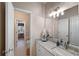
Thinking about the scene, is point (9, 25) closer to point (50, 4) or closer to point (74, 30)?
point (50, 4)

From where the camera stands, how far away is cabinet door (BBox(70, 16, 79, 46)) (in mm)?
1551

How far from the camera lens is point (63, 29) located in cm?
171

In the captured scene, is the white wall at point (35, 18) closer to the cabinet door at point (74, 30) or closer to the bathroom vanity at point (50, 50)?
the bathroom vanity at point (50, 50)

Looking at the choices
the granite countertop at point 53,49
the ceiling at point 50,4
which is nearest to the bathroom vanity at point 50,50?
the granite countertop at point 53,49

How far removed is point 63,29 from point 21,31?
2.11ft

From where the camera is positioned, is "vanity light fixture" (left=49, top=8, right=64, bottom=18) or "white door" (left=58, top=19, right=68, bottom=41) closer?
"white door" (left=58, top=19, right=68, bottom=41)

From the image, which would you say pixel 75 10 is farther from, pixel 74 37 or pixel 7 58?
pixel 7 58

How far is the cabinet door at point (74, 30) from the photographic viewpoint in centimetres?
155

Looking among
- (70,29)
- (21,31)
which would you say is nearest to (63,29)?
(70,29)

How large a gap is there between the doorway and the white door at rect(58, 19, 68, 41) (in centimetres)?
51

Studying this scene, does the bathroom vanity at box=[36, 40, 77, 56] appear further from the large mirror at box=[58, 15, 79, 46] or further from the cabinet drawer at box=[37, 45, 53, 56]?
the large mirror at box=[58, 15, 79, 46]

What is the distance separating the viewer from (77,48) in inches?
60.7

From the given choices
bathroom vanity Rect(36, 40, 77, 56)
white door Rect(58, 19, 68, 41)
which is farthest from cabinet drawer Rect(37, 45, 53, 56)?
white door Rect(58, 19, 68, 41)

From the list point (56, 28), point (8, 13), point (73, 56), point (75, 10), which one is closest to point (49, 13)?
point (56, 28)
